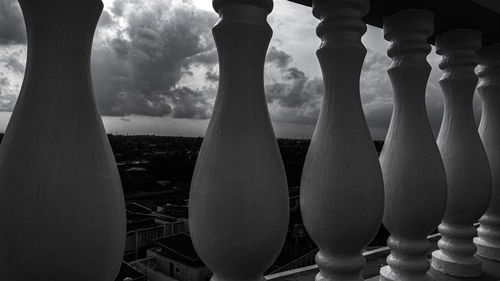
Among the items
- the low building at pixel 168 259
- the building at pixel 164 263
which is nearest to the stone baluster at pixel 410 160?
the low building at pixel 168 259

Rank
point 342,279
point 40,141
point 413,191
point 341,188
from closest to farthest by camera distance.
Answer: point 40,141 < point 341,188 < point 342,279 < point 413,191

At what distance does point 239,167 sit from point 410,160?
3.18 feet

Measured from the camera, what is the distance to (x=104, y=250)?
98 cm

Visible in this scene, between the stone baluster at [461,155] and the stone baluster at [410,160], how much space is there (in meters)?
0.44

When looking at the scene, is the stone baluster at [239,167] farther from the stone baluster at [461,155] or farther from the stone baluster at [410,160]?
the stone baluster at [461,155]

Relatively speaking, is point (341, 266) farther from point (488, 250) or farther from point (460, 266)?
point (488, 250)

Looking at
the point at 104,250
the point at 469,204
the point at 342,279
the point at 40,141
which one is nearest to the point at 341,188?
the point at 342,279

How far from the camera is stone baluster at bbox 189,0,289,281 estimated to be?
3.93 ft

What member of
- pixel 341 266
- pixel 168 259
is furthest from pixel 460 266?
pixel 168 259

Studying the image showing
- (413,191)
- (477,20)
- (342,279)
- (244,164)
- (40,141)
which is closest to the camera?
(40,141)

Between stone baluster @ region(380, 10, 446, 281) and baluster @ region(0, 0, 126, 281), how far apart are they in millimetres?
1289

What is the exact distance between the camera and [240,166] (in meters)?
1.21

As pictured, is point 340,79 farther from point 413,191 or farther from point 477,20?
point 477,20

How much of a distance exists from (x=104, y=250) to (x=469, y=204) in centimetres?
200
